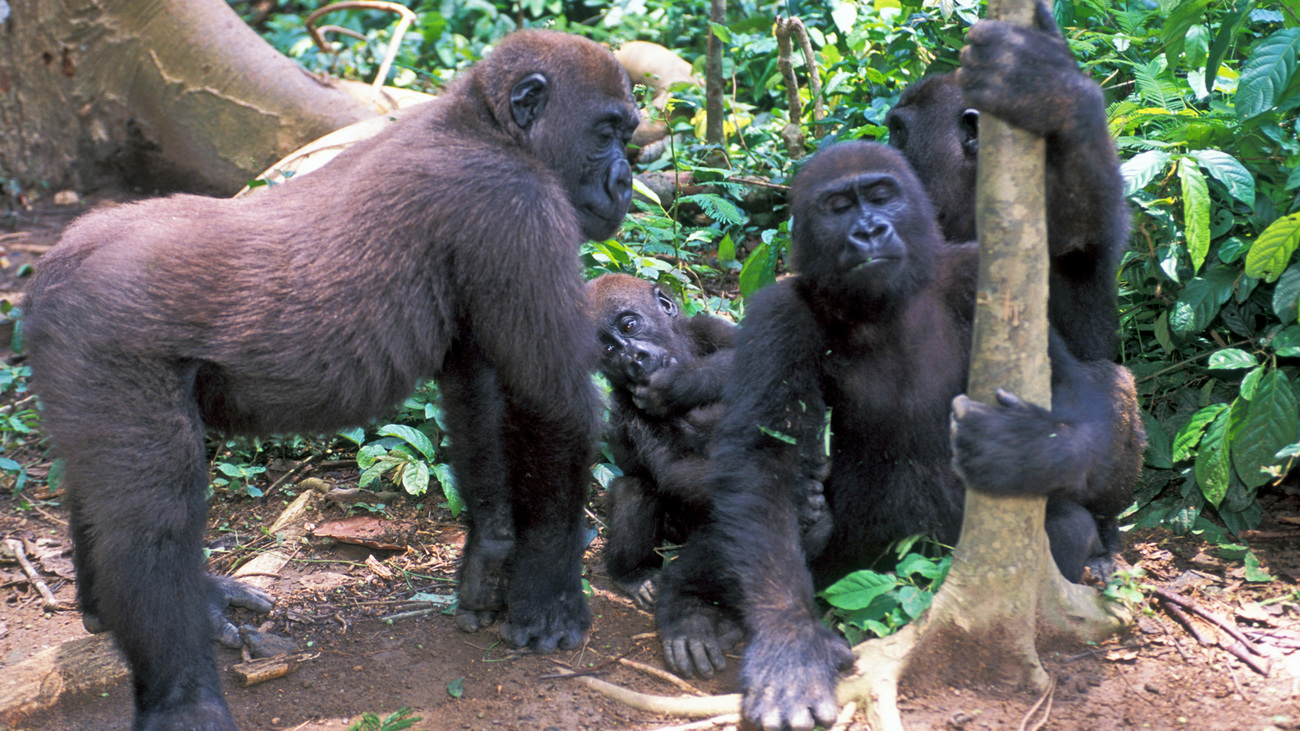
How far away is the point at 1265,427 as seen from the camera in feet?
13.3

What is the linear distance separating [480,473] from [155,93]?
612 cm

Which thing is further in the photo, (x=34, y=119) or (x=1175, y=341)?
(x=34, y=119)

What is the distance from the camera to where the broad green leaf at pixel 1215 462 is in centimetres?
407

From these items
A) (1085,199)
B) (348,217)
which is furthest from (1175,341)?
(348,217)

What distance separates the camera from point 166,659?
3.39 metres

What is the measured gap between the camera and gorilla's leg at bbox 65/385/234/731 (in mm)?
3309

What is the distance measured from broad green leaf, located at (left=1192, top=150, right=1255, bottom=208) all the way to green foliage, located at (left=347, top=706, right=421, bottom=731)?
353cm

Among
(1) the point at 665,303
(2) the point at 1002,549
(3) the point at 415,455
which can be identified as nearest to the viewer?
(2) the point at 1002,549

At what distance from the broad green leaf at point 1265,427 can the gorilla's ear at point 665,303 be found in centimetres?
254

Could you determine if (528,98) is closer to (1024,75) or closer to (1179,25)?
(1024,75)

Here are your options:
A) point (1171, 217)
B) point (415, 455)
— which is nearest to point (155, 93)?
point (415, 455)

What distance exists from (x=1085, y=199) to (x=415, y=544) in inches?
132

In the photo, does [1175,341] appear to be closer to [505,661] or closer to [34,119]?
[505,661]

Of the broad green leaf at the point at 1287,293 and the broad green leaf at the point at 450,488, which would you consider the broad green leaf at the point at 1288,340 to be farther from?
the broad green leaf at the point at 450,488
